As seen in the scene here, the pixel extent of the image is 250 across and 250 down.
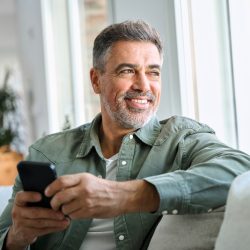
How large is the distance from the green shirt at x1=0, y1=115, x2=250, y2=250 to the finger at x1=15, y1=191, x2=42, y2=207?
10.3 inches

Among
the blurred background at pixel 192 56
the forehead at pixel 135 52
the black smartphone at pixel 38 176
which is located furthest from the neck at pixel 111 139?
the black smartphone at pixel 38 176

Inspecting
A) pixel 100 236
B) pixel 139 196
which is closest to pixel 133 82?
pixel 100 236

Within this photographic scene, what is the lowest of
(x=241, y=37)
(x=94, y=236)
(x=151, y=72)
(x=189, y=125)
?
(x=94, y=236)

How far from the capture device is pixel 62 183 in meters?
1.05

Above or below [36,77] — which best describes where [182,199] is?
below

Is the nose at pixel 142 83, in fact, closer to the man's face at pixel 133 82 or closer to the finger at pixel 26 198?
the man's face at pixel 133 82

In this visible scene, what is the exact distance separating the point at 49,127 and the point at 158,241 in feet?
11.2

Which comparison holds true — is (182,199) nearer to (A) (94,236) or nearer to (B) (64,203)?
(B) (64,203)

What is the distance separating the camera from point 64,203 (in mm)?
1062

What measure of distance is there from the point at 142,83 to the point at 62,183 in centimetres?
70

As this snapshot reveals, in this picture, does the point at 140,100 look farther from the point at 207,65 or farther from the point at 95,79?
the point at 207,65

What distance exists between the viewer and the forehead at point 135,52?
1663 millimetres

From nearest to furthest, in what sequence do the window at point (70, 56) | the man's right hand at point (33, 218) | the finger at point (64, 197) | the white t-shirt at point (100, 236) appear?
the finger at point (64, 197)
the man's right hand at point (33, 218)
the white t-shirt at point (100, 236)
the window at point (70, 56)

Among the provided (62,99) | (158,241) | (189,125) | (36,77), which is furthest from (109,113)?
(36,77)
